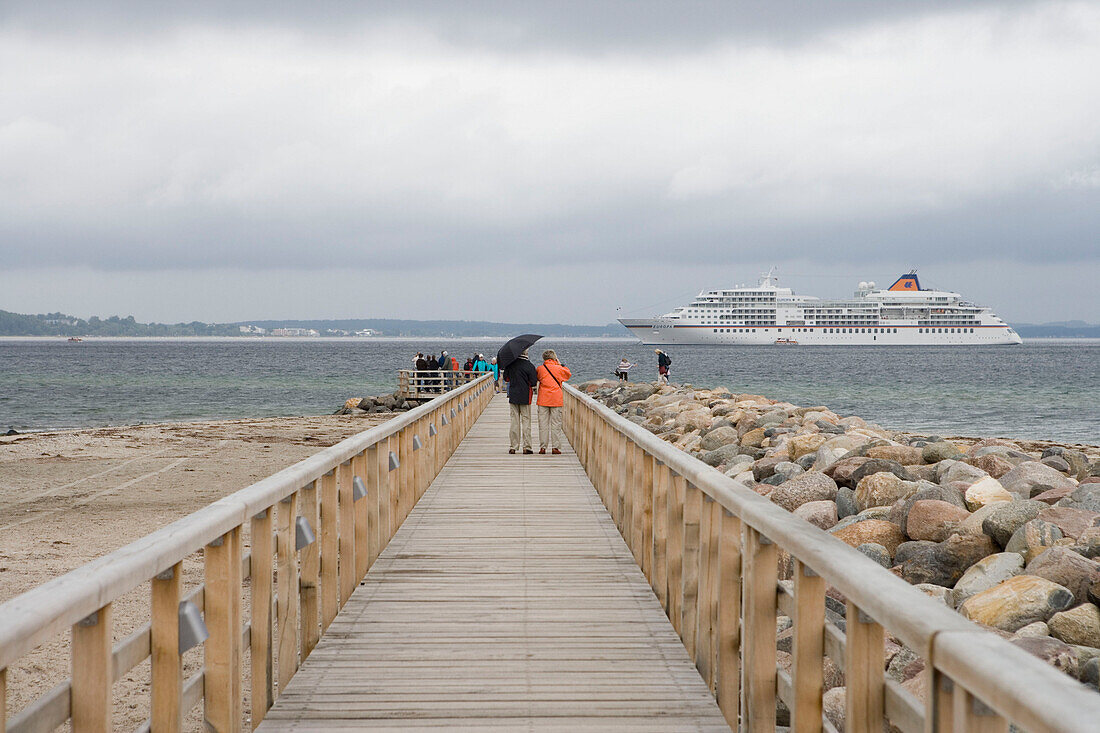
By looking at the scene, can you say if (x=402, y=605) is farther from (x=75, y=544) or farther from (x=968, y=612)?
(x=75, y=544)

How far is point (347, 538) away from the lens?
5.63m

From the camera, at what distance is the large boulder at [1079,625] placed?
5051 mm

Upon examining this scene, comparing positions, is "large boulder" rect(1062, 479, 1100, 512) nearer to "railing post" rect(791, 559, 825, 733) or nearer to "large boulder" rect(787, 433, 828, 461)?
"large boulder" rect(787, 433, 828, 461)

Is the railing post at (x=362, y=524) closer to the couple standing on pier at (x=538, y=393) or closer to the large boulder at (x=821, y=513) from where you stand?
the large boulder at (x=821, y=513)

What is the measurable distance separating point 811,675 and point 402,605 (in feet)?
10.3

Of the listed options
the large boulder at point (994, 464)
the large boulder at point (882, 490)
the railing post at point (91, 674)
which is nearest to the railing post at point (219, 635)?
the railing post at point (91, 674)

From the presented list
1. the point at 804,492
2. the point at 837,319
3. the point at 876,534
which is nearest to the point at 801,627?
the point at 876,534

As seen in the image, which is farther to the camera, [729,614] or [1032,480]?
[1032,480]

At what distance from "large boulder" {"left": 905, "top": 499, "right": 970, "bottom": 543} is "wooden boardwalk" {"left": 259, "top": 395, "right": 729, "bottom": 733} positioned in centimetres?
217

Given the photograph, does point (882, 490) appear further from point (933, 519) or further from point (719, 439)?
point (719, 439)

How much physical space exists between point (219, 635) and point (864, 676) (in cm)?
197

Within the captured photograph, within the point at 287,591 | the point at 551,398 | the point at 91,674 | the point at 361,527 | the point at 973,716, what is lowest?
the point at 361,527

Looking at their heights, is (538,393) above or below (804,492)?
above

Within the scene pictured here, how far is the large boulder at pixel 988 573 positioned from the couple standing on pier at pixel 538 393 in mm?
7191
